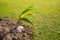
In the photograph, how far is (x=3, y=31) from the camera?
2539 mm

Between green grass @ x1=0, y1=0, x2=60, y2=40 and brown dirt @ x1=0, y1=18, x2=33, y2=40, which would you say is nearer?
brown dirt @ x1=0, y1=18, x2=33, y2=40

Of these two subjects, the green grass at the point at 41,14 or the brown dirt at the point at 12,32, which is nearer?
the brown dirt at the point at 12,32

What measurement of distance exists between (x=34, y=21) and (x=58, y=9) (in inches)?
35.6

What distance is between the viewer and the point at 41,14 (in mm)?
3395

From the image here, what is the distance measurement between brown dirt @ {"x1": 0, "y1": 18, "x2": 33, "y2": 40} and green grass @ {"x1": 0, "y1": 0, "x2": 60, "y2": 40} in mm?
123

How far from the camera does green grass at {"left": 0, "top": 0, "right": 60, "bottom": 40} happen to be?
276cm

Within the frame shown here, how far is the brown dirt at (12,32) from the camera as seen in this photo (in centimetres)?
249

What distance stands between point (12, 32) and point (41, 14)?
1035 mm

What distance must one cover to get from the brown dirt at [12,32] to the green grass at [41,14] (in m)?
0.12

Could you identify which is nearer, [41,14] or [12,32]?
[12,32]

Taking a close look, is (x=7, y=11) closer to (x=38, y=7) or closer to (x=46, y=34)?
(x=38, y=7)

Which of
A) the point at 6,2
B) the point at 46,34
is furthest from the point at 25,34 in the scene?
the point at 6,2

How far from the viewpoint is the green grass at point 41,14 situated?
2.76 m

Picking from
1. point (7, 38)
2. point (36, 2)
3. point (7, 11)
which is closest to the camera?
point (7, 38)
